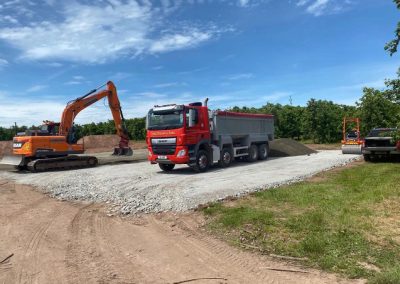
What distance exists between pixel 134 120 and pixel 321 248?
5563 centimetres

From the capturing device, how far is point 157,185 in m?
12.8

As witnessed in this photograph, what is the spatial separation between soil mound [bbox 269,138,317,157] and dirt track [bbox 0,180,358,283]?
16.2m

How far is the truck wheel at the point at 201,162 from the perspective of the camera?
54.9 feet

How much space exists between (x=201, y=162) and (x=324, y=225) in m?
9.83

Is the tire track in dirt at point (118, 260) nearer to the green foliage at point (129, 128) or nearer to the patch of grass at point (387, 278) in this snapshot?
the patch of grass at point (387, 278)

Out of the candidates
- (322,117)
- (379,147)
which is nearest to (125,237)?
(379,147)

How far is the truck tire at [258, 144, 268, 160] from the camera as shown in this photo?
2198 centimetres

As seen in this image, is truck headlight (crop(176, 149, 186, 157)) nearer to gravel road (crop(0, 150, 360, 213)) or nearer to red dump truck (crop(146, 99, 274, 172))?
red dump truck (crop(146, 99, 274, 172))

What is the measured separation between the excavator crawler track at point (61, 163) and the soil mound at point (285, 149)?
1084 cm

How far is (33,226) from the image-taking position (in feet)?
27.3

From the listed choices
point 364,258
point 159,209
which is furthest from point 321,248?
point 159,209

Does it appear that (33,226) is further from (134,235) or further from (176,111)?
(176,111)

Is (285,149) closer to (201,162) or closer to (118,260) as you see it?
(201,162)

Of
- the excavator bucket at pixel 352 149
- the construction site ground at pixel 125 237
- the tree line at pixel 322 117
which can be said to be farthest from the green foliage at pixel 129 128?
the construction site ground at pixel 125 237
